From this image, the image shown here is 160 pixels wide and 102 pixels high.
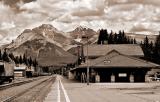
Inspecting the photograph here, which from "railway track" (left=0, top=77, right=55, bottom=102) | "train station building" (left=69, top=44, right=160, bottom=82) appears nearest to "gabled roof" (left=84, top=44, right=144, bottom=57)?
"train station building" (left=69, top=44, right=160, bottom=82)

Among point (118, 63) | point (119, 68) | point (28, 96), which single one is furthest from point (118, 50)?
point (28, 96)

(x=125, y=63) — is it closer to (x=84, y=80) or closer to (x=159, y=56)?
(x=84, y=80)

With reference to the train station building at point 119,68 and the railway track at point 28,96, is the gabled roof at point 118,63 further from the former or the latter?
the railway track at point 28,96

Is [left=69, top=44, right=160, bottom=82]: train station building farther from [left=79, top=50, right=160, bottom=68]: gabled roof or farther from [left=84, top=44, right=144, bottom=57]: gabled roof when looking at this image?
[left=84, top=44, right=144, bottom=57]: gabled roof

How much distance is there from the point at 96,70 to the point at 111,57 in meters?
4.45

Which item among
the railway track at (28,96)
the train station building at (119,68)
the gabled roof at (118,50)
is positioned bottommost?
the railway track at (28,96)

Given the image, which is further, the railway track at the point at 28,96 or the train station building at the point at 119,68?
the train station building at the point at 119,68

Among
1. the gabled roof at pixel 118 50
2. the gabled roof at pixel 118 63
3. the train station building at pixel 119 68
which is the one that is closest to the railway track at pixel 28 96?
the gabled roof at pixel 118 63

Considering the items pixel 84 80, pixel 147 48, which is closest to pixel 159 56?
A: pixel 147 48

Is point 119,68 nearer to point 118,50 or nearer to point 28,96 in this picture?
point 118,50

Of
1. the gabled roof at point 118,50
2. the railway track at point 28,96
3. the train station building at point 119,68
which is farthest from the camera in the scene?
the gabled roof at point 118,50

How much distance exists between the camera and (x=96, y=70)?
3241 inches

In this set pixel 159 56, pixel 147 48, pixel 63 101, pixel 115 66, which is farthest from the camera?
pixel 147 48

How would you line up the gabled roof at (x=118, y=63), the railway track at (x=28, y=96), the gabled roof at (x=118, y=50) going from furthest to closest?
the gabled roof at (x=118, y=50) < the gabled roof at (x=118, y=63) < the railway track at (x=28, y=96)
